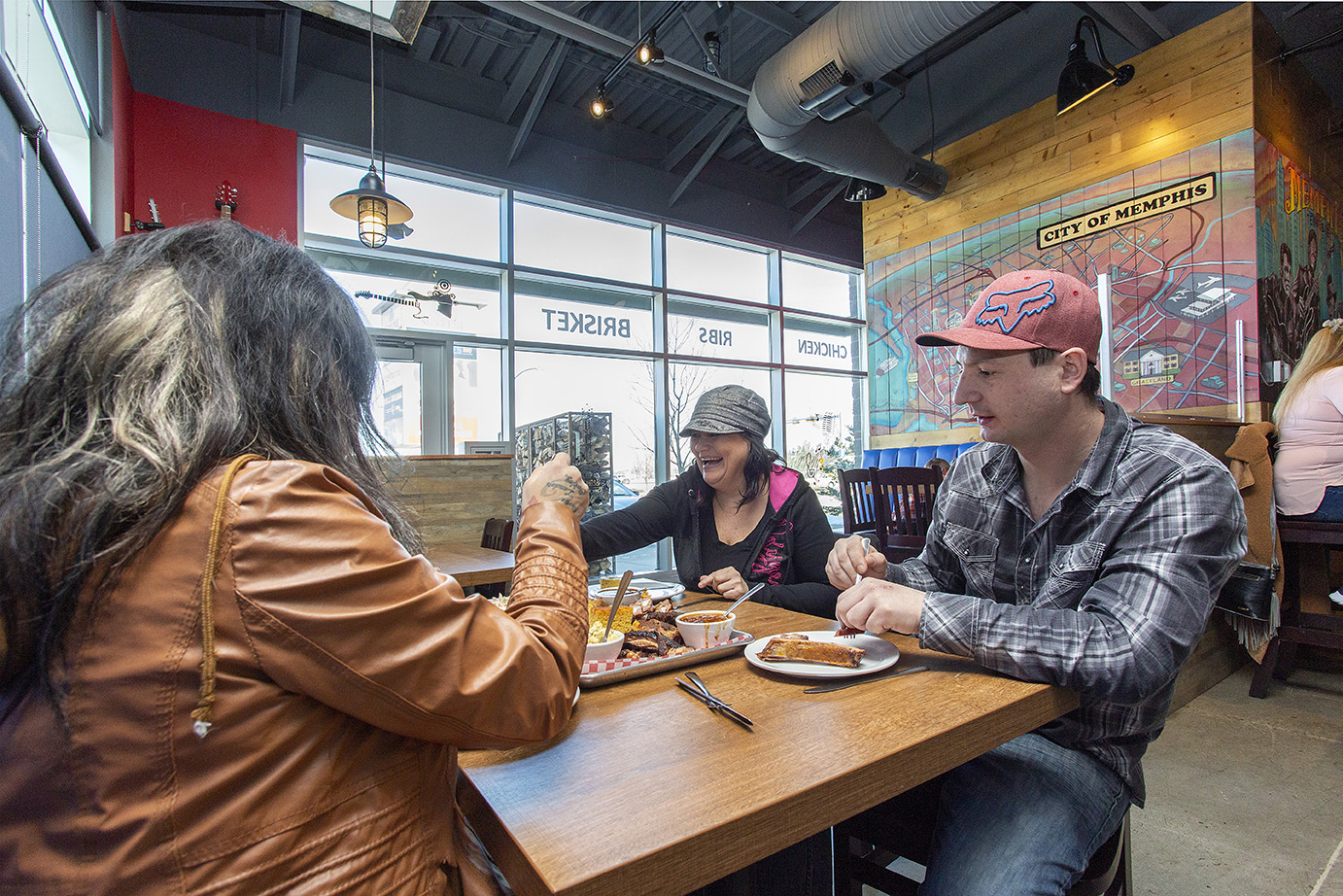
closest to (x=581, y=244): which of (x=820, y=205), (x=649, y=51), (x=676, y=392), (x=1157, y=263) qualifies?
(x=676, y=392)

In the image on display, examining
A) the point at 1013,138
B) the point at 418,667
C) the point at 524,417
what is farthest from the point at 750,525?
the point at 1013,138

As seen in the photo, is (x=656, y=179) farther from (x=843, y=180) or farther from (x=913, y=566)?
(x=913, y=566)

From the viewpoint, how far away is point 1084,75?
4.98 m

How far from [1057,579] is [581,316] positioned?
692 cm

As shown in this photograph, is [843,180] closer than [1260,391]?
No

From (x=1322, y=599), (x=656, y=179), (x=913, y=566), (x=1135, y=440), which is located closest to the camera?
(x=1135, y=440)

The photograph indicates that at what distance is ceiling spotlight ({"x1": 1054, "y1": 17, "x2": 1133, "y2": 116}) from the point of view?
16.3ft

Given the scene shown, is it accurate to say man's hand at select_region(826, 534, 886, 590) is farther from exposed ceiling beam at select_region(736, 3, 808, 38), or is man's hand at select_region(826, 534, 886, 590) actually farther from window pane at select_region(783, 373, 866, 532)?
window pane at select_region(783, 373, 866, 532)

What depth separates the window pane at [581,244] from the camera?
733 centimetres

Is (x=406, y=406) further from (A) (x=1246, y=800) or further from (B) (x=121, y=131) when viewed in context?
(A) (x=1246, y=800)

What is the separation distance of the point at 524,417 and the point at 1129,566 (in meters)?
6.56

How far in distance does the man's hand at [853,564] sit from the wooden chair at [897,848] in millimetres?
427

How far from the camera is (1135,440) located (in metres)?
1.27

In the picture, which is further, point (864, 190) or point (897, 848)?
point (864, 190)
